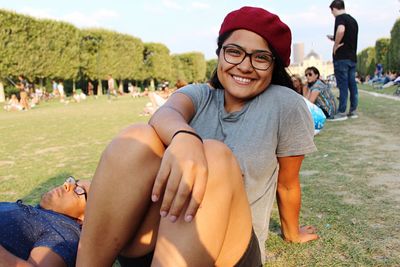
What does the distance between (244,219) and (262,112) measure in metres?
0.58

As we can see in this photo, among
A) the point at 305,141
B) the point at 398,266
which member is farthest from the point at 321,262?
the point at 305,141

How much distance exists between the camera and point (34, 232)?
208 centimetres

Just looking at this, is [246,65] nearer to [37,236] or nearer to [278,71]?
[278,71]

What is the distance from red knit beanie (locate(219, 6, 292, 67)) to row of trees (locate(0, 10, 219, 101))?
26.8m

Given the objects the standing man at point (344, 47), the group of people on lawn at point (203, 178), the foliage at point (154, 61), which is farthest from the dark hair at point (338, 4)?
→ the foliage at point (154, 61)

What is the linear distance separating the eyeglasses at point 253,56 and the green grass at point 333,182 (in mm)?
1134

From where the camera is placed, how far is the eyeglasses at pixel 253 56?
6.29 ft

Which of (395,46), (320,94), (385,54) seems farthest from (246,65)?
(385,54)

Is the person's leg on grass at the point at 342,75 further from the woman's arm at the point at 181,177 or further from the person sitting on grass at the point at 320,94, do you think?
the woman's arm at the point at 181,177

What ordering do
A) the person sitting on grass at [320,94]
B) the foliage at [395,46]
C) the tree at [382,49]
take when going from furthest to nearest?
the tree at [382,49] → the foliage at [395,46] → the person sitting on grass at [320,94]

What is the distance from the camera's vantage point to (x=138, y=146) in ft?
4.97

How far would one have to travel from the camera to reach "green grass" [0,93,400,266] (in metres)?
2.37

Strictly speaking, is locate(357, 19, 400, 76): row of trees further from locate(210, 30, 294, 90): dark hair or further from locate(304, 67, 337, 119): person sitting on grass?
locate(210, 30, 294, 90): dark hair

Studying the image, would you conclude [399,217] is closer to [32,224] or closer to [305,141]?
[305,141]
